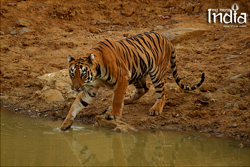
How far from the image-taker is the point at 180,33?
872cm

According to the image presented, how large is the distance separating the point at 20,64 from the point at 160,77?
3.89 meters

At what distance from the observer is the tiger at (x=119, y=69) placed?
456cm

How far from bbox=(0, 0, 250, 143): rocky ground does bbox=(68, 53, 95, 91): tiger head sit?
951mm

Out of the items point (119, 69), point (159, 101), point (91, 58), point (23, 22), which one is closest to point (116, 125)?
point (119, 69)

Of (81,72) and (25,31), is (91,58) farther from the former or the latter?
(25,31)

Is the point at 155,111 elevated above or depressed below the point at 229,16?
below

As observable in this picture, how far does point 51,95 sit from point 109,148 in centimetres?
263

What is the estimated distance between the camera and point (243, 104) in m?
5.25

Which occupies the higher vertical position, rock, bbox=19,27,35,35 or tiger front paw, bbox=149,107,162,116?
rock, bbox=19,27,35,35

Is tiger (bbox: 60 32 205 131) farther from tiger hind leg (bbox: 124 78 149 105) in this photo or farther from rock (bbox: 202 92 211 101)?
rock (bbox: 202 92 211 101)

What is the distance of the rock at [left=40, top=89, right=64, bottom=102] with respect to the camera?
646 cm

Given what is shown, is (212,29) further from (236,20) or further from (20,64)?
(20,64)

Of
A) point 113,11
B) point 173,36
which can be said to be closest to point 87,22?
point 113,11

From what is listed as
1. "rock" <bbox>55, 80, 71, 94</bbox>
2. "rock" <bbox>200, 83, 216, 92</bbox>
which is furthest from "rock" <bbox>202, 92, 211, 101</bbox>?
"rock" <bbox>55, 80, 71, 94</bbox>
